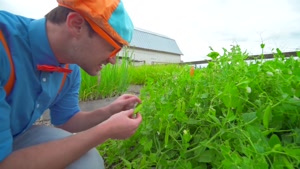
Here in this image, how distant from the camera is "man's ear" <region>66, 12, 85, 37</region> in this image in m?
0.86

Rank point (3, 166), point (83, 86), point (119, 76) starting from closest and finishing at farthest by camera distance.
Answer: point (3, 166)
point (83, 86)
point (119, 76)

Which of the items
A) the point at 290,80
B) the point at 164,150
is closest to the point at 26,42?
the point at 164,150

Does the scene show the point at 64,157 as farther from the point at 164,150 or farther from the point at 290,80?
the point at 290,80

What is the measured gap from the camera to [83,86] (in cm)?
288

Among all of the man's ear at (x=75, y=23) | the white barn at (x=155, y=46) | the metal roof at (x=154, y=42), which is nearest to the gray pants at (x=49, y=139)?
the man's ear at (x=75, y=23)

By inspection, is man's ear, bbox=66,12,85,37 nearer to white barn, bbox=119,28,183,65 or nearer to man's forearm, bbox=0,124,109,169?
man's forearm, bbox=0,124,109,169

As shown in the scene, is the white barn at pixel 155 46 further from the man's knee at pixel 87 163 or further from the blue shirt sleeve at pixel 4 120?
the blue shirt sleeve at pixel 4 120

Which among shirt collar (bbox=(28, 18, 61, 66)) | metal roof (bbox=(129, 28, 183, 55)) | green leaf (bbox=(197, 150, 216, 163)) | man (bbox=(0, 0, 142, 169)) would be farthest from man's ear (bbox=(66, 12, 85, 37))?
metal roof (bbox=(129, 28, 183, 55))

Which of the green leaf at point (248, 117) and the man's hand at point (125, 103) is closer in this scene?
the green leaf at point (248, 117)

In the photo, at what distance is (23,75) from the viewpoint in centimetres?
89

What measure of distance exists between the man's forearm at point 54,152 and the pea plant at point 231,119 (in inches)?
6.1

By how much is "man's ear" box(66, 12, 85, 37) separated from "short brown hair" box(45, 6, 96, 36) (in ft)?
0.08

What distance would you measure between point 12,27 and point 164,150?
66 cm

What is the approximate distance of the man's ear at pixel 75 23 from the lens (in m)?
0.86
